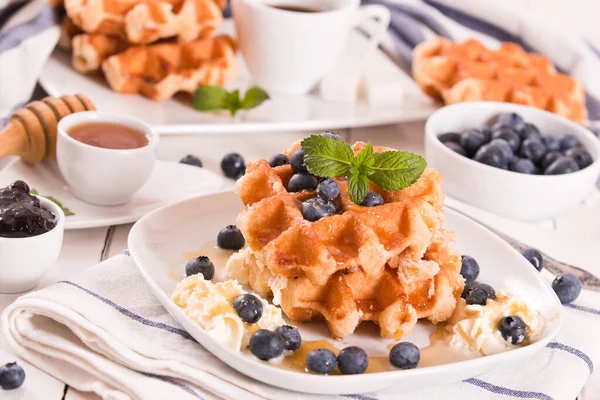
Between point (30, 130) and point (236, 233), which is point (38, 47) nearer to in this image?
point (30, 130)

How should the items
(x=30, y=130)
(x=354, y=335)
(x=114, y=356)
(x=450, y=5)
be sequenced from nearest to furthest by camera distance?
1. (x=114, y=356)
2. (x=354, y=335)
3. (x=30, y=130)
4. (x=450, y=5)

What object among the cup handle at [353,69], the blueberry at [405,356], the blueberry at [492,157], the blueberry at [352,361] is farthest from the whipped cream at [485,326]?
the cup handle at [353,69]

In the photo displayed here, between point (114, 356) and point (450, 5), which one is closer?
point (114, 356)

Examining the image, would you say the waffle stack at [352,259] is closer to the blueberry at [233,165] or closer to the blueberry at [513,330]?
the blueberry at [513,330]

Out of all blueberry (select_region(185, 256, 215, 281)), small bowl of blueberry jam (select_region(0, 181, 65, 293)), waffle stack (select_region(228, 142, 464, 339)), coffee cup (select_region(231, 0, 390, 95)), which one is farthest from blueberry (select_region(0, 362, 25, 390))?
coffee cup (select_region(231, 0, 390, 95))

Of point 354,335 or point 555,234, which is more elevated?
point 354,335

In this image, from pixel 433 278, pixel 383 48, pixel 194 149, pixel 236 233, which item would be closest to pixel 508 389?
pixel 433 278

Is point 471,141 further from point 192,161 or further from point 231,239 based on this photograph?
point 231,239
